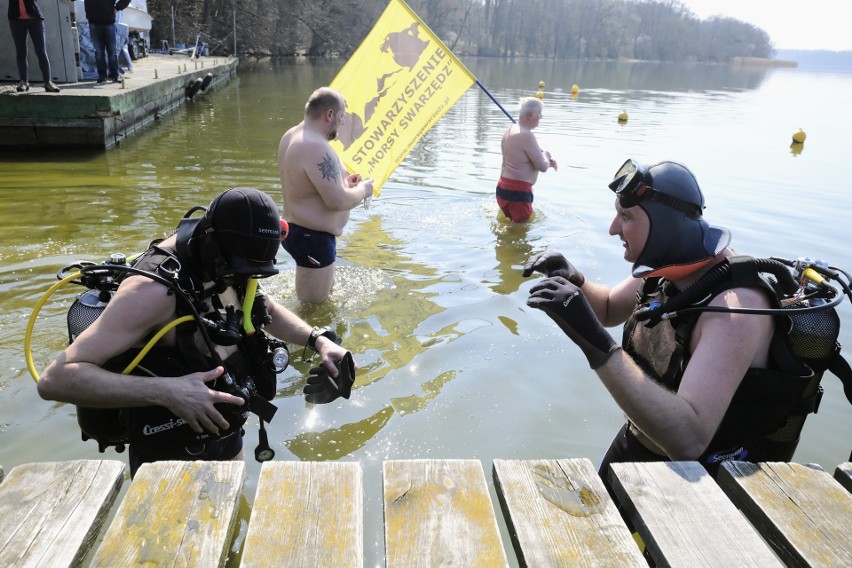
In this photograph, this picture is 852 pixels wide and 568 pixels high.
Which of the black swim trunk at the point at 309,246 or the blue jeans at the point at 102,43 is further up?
the blue jeans at the point at 102,43

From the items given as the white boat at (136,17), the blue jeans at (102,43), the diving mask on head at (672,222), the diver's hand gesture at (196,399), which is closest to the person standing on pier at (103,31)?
the blue jeans at (102,43)

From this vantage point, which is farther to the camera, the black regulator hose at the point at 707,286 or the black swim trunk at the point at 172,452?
the black swim trunk at the point at 172,452

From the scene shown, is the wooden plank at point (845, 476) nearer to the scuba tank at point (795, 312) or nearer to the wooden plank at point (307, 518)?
the scuba tank at point (795, 312)

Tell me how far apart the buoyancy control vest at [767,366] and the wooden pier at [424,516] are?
53cm

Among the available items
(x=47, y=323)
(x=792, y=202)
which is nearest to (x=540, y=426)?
(x=47, y=323)

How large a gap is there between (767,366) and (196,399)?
228 cm

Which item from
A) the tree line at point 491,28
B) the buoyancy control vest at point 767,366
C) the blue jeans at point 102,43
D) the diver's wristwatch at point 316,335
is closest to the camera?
the buoyancy control vest at point 767,366

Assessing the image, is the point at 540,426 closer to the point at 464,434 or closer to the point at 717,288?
the point at 464,434

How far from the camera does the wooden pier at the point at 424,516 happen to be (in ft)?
4.83

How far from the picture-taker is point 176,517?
156 cm

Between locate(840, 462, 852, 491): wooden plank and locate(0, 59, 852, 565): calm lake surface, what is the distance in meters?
1.76

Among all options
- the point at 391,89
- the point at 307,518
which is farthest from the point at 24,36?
the point at 307,518

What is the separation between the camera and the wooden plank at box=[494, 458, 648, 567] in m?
1.53

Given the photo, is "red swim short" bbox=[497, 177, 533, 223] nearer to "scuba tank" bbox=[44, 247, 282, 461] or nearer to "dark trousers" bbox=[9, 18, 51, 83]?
"scuba tank" bbox=[44, 247, 282, 461]
